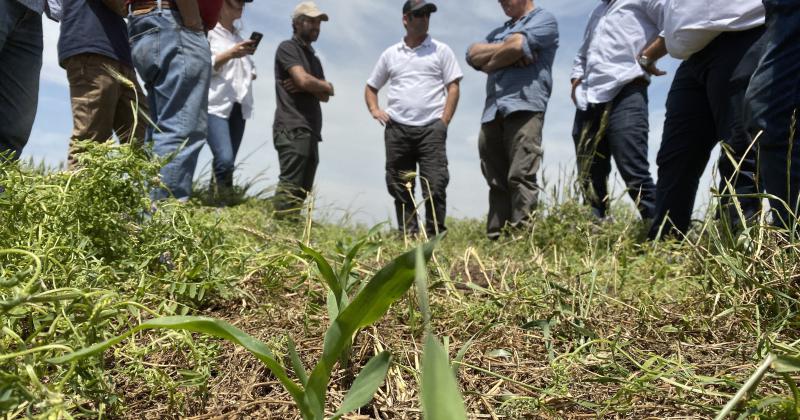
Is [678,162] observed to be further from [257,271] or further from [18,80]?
[18,80]

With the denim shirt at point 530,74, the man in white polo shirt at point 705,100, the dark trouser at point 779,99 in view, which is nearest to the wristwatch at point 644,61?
the man in white polo shirt at point 705,100

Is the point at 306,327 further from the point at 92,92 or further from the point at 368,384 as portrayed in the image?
the point at 92,92

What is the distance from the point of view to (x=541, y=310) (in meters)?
1.42

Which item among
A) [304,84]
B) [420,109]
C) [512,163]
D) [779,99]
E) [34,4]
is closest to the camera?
[779,99]

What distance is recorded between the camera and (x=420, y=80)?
4.70 m

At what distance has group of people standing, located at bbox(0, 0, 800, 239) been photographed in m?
1.95

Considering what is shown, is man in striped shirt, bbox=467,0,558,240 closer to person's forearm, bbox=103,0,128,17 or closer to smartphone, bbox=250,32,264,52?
smartphone, bbox=250,32,264,52

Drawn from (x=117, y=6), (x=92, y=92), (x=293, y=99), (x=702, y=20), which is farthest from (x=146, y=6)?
(x=702, y=20)

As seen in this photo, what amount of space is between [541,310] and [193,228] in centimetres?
105

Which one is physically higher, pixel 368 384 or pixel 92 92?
pixel 92 92

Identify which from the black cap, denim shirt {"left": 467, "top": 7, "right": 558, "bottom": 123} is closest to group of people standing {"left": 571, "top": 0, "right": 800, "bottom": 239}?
denim shirt {"left": 467, "top": 7, "right": 558, "bottom": 123}

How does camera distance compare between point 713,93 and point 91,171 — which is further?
point 713,93

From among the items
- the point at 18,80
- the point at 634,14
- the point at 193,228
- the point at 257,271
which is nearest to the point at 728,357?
the point at 257,271

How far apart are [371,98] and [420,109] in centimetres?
63
